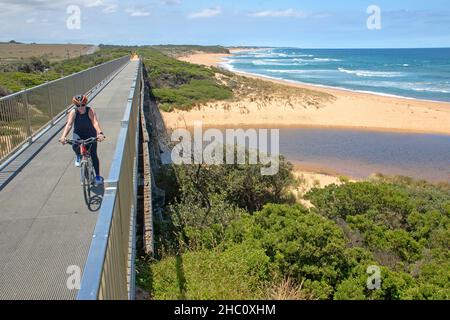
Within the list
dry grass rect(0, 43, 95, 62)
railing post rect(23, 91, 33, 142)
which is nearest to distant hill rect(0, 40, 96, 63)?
dry grass rect(0, 43, 95, 62)

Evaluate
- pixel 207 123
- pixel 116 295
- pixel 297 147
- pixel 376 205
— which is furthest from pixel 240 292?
pixel 207 123

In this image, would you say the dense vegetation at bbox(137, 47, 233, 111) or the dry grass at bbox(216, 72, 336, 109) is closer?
the dense vegetation at bbox(137, 47, 233, 111)

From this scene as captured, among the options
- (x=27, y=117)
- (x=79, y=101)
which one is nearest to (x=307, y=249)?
(x=79, y=101)

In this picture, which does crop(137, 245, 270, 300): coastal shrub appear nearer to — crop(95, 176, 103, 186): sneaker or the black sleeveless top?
crop(95, 176, 103, 186): sneaker

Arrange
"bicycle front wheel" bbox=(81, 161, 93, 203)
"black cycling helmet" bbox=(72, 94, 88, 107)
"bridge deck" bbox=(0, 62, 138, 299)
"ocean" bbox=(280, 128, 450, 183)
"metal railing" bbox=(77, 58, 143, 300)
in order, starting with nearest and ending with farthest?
"metal railing" bbox=(77, 58, 143, 300) → "bridge deck" bbox=(0, 62, 138, 299) → "bicycle front wheel" bbox=(81, 161, 93, 203) → "black cycling helmet" bbox=(72, 94, 88, 107) → "ocean" bbox=(280, 128, 450, 183)

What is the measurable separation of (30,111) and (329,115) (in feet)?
91.2

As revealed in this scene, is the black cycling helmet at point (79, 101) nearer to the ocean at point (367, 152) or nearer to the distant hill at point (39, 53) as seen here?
the ocean at point (367, 152)

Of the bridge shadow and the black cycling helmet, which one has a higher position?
the black cycling helmet

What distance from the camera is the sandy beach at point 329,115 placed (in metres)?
31.8

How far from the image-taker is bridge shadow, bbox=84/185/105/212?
6.08 m

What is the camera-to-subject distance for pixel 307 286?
22.3 feet

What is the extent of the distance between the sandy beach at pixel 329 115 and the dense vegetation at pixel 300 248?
62.8 ft

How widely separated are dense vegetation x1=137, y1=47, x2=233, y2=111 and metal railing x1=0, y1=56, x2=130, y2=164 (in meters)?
21.2
